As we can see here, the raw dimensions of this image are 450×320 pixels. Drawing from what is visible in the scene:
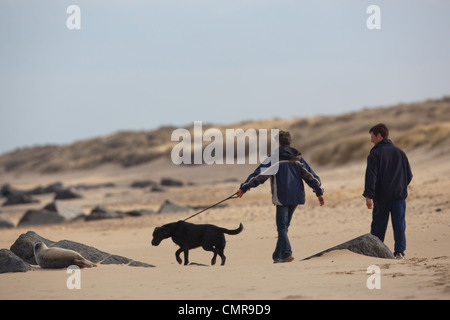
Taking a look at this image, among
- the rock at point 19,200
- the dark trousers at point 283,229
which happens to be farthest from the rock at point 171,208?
the rock at point 19,200

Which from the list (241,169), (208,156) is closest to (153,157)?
(208,156)

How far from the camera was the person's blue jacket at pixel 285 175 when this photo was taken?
985 centimetres

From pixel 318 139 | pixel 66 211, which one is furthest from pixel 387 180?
pixel 318 139

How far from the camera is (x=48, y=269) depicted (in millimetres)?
9250

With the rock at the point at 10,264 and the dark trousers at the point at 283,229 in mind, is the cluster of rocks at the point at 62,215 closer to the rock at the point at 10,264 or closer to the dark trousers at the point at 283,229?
the dark trousers at the point at 283,229

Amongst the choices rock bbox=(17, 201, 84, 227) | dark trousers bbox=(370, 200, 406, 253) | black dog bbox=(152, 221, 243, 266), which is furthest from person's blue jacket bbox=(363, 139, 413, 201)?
rock bbox=(17, 201, 84, 227)

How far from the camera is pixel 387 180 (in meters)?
10.1

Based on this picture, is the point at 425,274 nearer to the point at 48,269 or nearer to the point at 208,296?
the point at 208,296

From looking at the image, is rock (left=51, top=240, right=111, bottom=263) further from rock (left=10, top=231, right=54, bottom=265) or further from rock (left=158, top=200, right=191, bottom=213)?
rock (left=158, top=200, right=191, bottom=213)

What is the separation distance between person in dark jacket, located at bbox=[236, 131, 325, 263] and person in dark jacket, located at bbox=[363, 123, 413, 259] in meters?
0.76

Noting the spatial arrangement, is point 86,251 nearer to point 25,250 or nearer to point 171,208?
point 25,250

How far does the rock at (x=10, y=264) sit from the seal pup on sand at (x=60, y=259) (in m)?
0.23

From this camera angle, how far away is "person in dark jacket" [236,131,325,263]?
32.3ft
